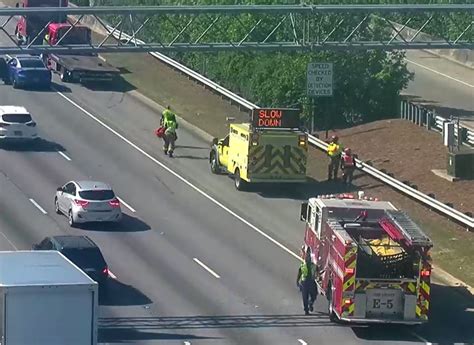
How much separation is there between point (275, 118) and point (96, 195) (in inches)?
308

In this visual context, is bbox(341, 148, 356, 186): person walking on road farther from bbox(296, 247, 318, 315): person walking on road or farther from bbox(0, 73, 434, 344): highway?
bbox(296, 247, 318, 315): person walking on road

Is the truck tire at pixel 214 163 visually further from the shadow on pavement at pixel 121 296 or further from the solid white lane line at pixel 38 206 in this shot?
the shadow on pavement at pixel 121 296

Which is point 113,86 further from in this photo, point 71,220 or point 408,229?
point 408,229

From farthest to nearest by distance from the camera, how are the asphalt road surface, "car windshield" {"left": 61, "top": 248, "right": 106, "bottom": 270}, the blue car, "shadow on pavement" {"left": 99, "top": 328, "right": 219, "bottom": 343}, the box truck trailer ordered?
the blue car → "car windshield" {"left": 61, "top": 248, "right": 106, "bottom": 270} → the asphalt road surface → "shadow on pavement" {"left": 99, "top": 328, "right": 219, "bottom": 343} → the box truck trailer

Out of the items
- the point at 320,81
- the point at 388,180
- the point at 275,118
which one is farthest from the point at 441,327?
the point at 320,81

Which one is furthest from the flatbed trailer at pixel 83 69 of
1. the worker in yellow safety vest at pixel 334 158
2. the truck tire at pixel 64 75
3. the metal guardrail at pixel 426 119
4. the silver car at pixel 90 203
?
the silver car at pixel 90 203

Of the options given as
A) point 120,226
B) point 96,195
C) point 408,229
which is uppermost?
point 408,229

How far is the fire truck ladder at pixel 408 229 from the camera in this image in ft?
124

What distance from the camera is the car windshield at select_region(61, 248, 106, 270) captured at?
4097cm

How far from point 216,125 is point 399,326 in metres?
24.2

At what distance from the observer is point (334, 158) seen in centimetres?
5419

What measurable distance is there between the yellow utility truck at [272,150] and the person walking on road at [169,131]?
13.3 feet

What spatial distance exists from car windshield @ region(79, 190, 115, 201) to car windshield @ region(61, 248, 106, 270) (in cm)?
732

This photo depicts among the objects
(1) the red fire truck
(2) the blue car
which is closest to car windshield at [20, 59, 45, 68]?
(2) the blue car
